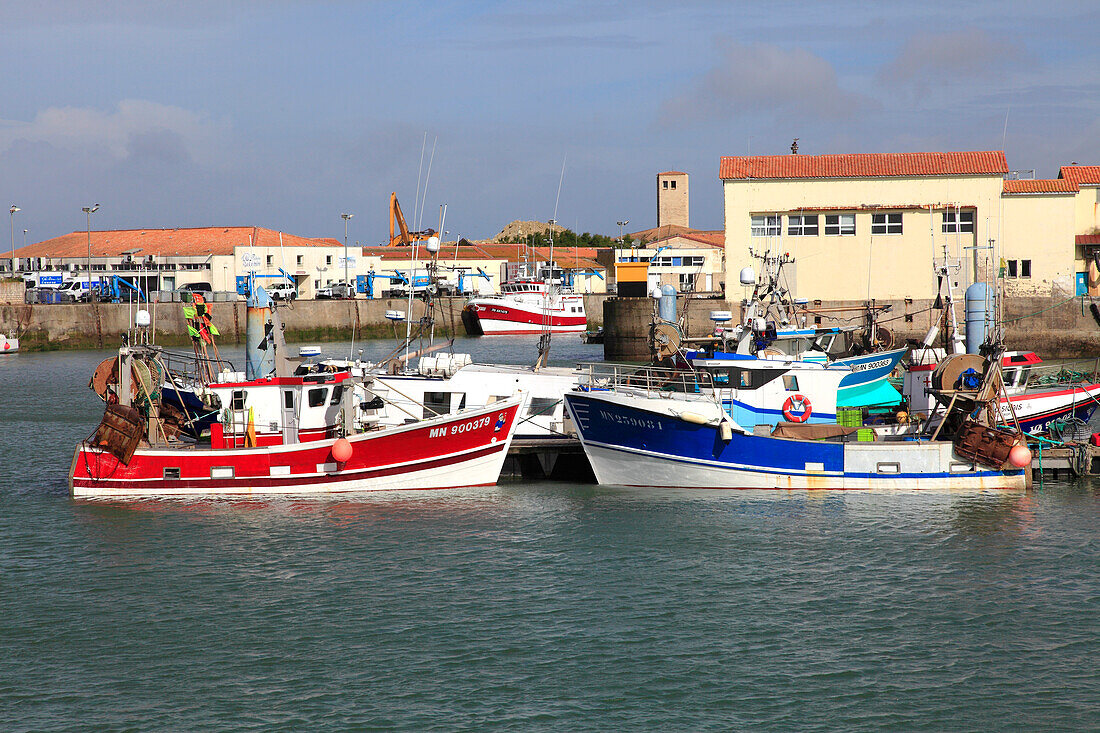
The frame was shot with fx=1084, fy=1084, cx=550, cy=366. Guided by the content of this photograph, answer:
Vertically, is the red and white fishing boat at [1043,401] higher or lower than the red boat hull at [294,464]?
higher

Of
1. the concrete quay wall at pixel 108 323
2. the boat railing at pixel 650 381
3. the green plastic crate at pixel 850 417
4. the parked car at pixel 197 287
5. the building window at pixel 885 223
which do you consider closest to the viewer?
the boat railing at pixel 650 381

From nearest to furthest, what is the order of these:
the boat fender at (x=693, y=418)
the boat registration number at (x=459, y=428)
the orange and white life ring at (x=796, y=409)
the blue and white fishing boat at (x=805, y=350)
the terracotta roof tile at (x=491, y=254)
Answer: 1. the boat fender at (x=693, y=418)
2. the boat registration number at (x=459, y=428)
3. the orange and white life ring at (x=796, y=409)
4. the blue and white fishing boat at (x=805, y=350)
5. the terracotta roof tile at (x=491, y=254)

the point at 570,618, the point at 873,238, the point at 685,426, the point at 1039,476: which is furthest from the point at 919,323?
the point at 570,618

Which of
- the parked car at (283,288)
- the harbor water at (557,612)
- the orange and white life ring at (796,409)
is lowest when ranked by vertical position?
the harbor water at (557,612)

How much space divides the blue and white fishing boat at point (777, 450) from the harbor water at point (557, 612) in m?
0.41

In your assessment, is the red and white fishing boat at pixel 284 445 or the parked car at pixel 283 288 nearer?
the red and white fishing boat at pixel 284 445

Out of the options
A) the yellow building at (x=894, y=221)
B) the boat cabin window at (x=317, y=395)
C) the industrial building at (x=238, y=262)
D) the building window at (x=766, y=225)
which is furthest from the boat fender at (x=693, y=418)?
the industrial building at (x=238, y=262)

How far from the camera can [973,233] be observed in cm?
4609

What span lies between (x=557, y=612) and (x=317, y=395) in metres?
9.49

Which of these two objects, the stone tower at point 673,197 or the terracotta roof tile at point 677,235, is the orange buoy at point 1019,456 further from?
the stone tower at point 673,197

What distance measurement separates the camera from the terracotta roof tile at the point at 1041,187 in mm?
46656

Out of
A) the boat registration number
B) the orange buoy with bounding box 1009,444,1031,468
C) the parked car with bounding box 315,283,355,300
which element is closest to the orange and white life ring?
the orange buoy with bounding box 1009,444,1031,468

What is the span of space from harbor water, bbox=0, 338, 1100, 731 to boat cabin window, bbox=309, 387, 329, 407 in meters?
2.20

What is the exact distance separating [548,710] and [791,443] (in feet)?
35.5
